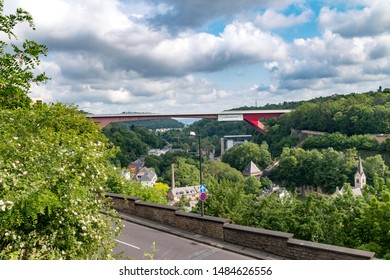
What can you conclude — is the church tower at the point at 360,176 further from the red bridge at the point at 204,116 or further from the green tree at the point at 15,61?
the green tree at the point at 15,61

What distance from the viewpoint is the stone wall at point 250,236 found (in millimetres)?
7160

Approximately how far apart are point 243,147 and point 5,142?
8173cm

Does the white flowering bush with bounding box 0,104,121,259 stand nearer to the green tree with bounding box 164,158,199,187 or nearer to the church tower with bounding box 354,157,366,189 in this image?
the church tower with bounding box 354,157,366,189

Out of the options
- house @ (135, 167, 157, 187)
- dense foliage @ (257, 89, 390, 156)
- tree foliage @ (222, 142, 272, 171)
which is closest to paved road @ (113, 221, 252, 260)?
house @ (135, 167, 157, 187)

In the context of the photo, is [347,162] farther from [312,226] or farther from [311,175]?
[312,226]

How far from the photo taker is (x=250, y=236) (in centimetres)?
891

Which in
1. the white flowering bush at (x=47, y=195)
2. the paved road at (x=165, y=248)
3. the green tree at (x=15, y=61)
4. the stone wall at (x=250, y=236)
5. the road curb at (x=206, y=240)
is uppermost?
the green tree at (x=15, y=61)

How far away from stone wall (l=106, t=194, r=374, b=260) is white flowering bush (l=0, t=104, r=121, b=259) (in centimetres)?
160

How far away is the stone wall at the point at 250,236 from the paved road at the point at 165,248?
0.51m

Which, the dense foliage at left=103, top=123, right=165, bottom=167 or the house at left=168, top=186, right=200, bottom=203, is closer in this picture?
the house at left=168, top=186, right=200, bottom=203

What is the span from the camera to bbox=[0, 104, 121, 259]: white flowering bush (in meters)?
4.20

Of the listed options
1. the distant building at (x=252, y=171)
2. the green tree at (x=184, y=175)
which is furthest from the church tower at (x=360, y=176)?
the green tree at (x=184, y=175)

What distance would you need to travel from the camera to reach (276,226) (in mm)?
11562

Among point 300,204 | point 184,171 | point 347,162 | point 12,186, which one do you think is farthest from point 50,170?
point 184,171
